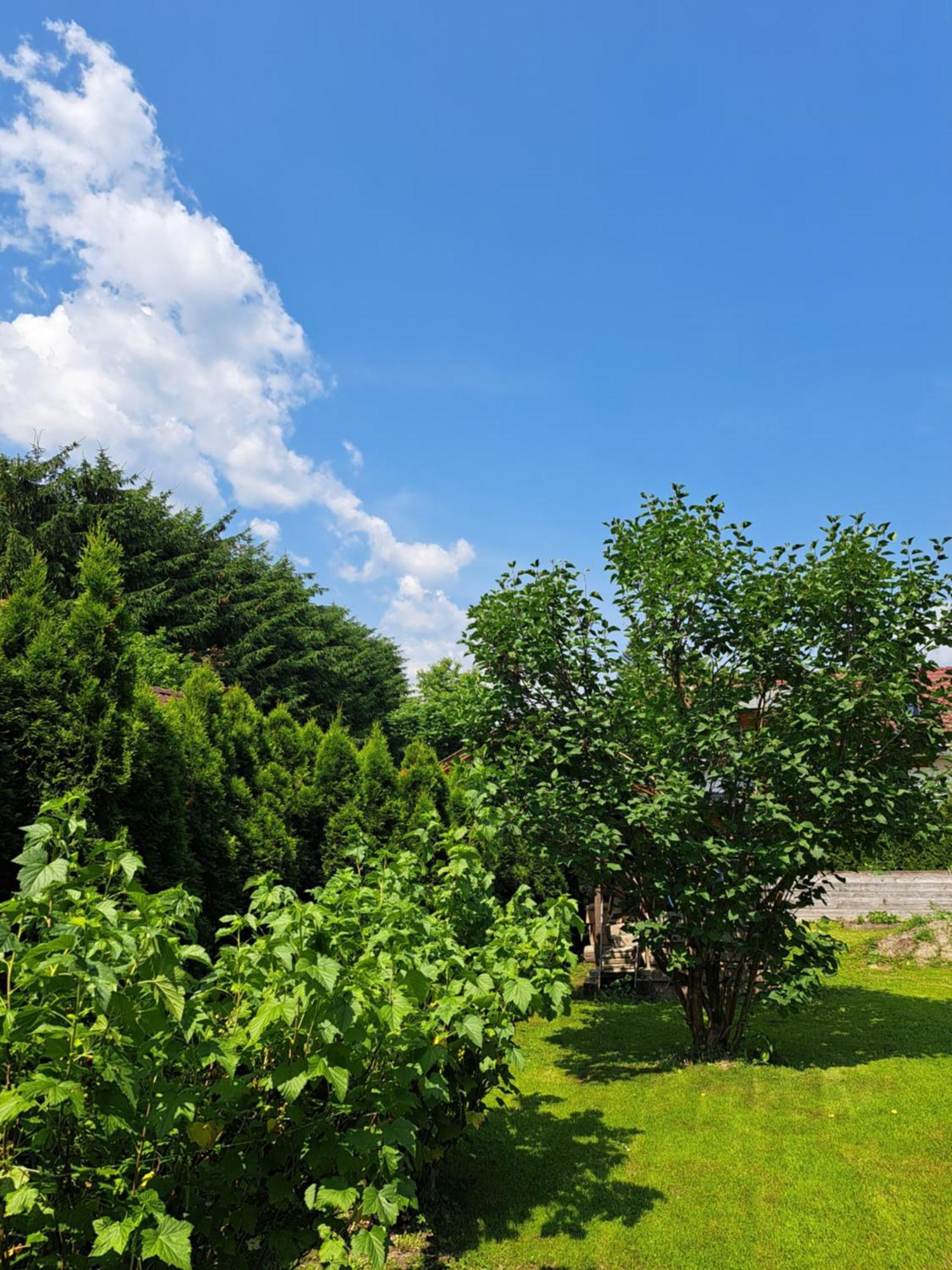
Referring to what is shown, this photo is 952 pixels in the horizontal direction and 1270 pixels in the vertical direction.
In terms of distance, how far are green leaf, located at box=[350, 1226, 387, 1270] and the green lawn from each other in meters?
1.45

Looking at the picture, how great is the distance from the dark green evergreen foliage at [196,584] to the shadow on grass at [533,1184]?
14.5 meters

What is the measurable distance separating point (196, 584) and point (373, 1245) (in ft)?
88.7

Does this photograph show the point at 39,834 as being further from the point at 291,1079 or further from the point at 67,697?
the point at 67,697

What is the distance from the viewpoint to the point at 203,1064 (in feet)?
7.41

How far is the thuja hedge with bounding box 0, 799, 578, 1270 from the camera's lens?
196cm

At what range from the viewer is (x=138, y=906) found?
2.26m

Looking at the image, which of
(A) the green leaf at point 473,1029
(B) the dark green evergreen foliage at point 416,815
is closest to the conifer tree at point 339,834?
(B) the dark green evergreen foliage at point 416,815

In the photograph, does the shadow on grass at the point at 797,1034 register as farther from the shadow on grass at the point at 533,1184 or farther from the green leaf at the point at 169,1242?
the green leaf at the point at 169,1242

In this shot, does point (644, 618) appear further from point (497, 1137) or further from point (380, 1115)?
point (380, 1115)

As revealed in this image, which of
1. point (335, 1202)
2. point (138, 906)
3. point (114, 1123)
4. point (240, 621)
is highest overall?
point (240, 621)

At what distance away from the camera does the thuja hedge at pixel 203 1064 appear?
1957 mm

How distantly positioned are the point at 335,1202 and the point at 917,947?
1144 cm

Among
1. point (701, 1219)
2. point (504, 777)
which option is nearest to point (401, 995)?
point (701, 1219)

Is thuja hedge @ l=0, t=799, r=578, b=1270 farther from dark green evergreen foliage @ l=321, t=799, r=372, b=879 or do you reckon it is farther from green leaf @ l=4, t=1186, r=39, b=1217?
dark green evergreen foliage @ l=321, t=799, r=372, b=879
